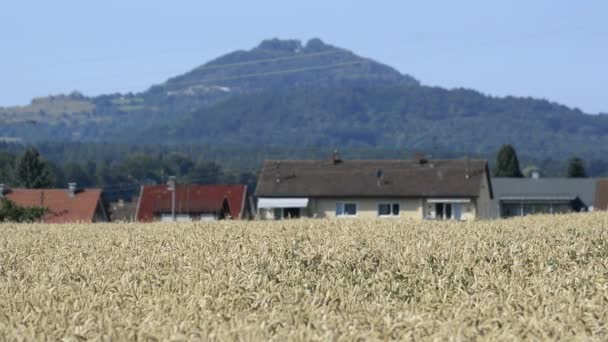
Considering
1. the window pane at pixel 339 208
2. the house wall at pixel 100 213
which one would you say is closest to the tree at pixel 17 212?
the house wall at pixel 100 213

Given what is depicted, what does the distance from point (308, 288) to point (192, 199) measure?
207 ft

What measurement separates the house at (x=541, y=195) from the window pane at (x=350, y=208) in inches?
404

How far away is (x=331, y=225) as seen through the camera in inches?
757

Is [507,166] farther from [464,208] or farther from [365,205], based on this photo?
[365,205]

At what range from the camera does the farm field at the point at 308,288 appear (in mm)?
7516

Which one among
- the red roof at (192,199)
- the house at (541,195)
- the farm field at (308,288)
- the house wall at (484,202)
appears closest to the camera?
the farm field at (308,288)

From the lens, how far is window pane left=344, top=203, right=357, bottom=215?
67.9m

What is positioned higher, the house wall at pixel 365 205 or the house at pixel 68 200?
the house at pixel 68 200

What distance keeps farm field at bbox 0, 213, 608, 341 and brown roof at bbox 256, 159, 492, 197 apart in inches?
2097

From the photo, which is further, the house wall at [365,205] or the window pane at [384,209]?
the window pane at [384,209]

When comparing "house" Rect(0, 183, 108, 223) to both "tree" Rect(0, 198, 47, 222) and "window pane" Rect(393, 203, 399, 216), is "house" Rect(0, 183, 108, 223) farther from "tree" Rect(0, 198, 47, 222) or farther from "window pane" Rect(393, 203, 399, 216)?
"tree" Rect(0, 198, 47, 222)

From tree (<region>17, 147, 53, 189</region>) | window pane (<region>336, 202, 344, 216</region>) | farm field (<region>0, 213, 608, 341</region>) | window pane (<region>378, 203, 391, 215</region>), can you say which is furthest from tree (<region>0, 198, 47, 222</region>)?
tree (<region>17, 147, 53, 189</region>)

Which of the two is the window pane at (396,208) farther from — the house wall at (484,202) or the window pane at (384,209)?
the house wall at (484,202)

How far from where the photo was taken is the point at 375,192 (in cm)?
6838
